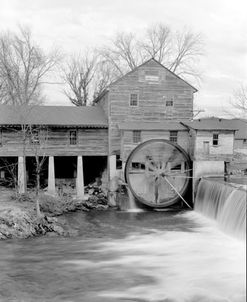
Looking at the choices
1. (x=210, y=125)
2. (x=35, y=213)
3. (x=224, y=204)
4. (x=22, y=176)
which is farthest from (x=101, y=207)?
(x=210, y=125)

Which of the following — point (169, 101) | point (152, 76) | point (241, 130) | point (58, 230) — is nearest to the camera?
point (58, 230)

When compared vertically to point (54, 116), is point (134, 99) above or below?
above

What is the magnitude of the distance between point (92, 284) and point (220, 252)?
5.42 m

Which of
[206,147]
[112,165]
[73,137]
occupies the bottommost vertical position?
[112,165]

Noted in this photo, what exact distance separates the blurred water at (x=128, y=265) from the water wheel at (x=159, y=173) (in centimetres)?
436

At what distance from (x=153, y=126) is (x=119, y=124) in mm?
2020

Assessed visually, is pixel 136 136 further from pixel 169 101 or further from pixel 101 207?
pixel 101 207

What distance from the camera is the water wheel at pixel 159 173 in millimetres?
23672

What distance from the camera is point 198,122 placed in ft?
80.7

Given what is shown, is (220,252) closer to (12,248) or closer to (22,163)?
(12,248)

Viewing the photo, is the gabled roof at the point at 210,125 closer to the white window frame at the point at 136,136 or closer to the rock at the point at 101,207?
the white window frame at the point at 136,136

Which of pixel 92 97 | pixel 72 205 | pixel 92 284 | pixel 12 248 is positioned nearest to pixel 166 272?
pixel 92 284

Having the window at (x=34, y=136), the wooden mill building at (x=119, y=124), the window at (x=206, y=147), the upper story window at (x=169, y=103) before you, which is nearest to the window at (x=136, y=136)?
the wooden mill building at (x=119, y=124)

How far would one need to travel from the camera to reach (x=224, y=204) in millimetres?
18984
